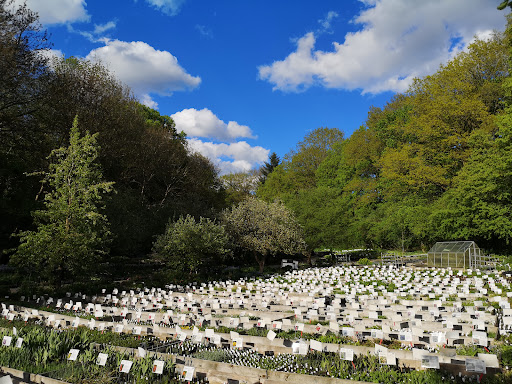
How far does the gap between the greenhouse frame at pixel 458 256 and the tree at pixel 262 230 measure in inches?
397

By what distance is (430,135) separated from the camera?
121 ft

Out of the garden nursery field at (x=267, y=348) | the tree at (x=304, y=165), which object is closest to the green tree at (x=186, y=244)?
the garden nursery field at (x=267, y=348)

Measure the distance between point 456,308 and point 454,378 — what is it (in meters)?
5.97

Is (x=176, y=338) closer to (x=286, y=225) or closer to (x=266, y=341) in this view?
(x=266, y=341)

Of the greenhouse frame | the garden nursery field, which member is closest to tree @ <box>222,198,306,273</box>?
the greenhouse frame

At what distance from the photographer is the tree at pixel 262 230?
30516 millimetres

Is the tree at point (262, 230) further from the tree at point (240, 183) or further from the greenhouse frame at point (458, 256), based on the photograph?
the tree at point (240, 183)

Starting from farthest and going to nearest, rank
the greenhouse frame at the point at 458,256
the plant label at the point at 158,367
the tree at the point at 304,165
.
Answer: the tree at the point at 304,165 → the greenhouse frame at the point at 458,256 → the plant label at the point at 158,367

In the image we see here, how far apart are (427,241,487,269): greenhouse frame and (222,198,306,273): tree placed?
1008cm

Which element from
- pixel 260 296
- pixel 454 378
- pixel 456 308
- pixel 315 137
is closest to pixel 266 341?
pixel 454 378

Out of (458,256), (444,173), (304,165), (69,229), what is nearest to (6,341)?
(69,229)

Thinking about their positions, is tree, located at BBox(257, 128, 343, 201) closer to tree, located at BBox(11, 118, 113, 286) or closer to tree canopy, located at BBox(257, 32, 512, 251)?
tree canopy, located at BBox(257, 32, 512, 251)

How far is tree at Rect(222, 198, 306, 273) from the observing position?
3052 cm

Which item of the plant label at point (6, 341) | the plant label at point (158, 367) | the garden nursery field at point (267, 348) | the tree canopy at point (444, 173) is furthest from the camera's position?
the tree canopy at point (444, 173)
